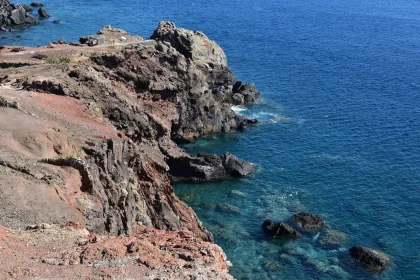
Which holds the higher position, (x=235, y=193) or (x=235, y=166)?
(x=235, y=166)

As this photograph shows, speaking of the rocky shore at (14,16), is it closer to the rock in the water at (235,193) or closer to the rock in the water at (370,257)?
the rock in the water at (235,193)

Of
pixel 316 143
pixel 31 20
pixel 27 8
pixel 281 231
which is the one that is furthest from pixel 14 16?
pixel 281 231

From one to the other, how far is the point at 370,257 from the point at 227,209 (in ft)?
72.9

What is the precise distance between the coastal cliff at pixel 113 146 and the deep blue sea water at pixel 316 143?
21.2 ft

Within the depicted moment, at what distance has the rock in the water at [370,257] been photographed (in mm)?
66938

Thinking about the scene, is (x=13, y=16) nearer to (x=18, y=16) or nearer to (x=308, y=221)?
(x=18, y=16)

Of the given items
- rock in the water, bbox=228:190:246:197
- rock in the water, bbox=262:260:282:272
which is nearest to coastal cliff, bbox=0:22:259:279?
rock in the water, bbox=228:190:246:197

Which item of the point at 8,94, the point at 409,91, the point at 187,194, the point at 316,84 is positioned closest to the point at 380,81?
the point at 409,91

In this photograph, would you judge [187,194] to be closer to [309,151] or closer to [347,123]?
[309,151]

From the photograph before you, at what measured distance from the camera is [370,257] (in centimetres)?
6744

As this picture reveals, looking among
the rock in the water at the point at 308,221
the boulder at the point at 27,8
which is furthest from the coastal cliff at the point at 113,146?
the boulder at the point at 27,8

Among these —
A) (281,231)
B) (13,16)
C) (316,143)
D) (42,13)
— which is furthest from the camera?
(42,13)

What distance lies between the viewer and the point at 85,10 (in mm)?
191625

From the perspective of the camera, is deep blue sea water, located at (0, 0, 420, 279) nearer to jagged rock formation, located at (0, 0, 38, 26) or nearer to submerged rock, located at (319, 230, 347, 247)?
submerged rock, located at (319, 230, 347, 247)
